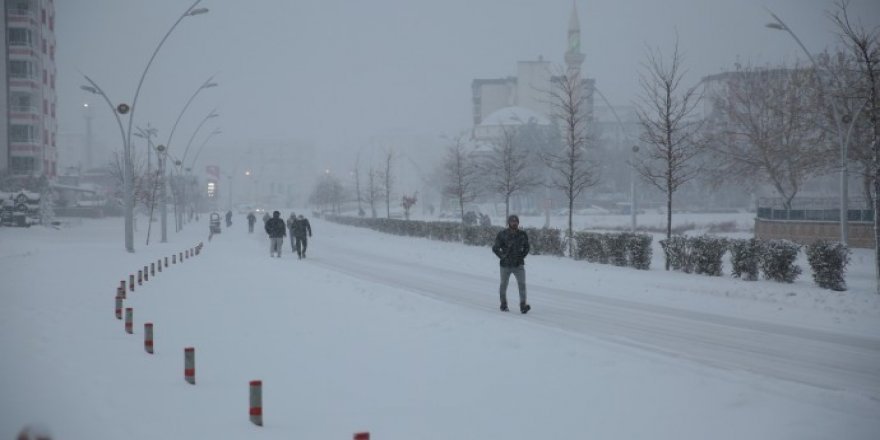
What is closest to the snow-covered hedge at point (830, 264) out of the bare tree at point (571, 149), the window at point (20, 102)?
the bare tree at point (571, 149)

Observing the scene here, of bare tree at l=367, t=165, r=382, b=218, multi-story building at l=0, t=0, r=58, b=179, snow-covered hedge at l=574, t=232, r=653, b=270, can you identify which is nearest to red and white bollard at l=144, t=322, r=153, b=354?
snow-covered hedge at l=574, t=232, r=653, b=270

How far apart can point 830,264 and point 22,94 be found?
72662 mm

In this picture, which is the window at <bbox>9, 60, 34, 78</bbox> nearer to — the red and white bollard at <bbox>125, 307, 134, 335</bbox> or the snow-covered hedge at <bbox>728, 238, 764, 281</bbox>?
the red and white bollard at <bbox>125, 307, 134, 335</bbox>

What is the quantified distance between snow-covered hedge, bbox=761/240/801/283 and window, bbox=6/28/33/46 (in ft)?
237

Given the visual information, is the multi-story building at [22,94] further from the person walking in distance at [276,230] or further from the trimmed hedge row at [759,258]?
the trimmed hedge row at [759,258]

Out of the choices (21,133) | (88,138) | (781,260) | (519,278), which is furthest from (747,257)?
(88,138)

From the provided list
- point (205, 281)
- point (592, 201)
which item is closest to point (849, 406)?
point (205, 281)

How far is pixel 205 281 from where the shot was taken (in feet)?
64.4

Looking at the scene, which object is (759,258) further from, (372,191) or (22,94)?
(22,94)

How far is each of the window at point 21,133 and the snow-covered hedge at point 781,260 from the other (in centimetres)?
6908

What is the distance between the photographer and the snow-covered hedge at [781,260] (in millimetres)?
16531

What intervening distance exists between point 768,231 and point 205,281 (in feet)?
90.8

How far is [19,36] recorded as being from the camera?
2645 inches

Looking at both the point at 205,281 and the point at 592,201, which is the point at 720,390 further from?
the point at 592,201
